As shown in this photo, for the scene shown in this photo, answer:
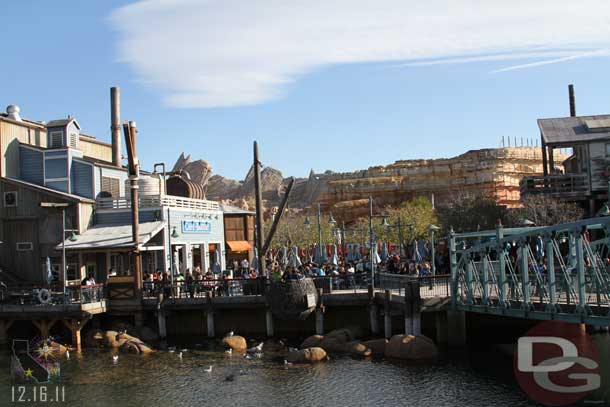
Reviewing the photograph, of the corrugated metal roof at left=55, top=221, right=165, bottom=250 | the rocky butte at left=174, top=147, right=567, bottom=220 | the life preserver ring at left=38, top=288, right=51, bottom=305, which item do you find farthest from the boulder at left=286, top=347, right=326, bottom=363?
the rocky butte at left=174, top=147, right=567, bottom=220

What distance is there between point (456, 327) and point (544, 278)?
3968mm

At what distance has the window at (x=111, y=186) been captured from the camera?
1774 inches

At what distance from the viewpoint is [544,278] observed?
30.0m

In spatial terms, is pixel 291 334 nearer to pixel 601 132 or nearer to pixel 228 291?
pixel 228 291

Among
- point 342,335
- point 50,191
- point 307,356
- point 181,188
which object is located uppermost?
point 181,188

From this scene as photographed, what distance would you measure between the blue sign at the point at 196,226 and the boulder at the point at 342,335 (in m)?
14.8

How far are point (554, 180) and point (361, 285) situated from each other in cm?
1758

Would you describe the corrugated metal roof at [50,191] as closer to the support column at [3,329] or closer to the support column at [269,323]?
the support column at [3,329]

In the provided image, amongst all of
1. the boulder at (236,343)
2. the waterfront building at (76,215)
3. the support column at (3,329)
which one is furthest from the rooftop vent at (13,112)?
the boulder at (236,343)

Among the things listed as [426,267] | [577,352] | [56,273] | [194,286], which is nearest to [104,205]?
[56,273]

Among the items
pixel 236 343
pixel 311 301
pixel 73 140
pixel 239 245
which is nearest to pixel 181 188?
pixel 239 245

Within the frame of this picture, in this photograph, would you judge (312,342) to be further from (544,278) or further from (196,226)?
(196,226)

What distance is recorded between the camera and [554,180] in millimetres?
48219

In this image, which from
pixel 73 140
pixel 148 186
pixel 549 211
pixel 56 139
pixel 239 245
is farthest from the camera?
pixel 239 245
